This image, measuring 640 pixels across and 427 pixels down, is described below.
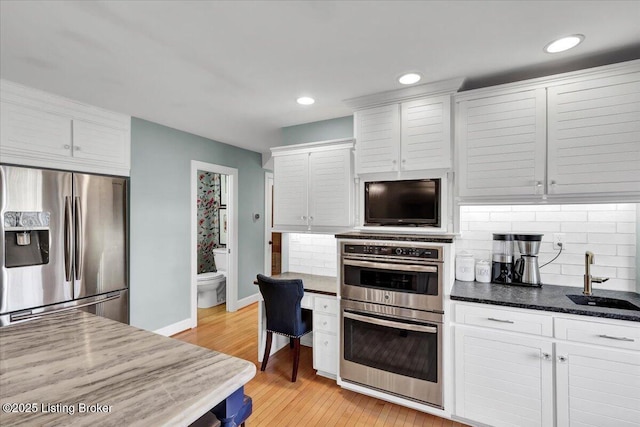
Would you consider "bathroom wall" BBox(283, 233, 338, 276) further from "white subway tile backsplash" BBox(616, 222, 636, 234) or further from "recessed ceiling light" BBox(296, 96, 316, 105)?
"white subway tile backsplash" BBox(616, 222, 636, 234)

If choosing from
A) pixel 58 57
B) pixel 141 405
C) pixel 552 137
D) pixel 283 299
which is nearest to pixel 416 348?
pixel 283 299

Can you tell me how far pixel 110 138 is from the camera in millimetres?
3002

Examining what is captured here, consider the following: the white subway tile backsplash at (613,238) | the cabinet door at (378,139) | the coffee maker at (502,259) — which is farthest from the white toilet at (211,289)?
the white subway tile backsplash at (613,238)

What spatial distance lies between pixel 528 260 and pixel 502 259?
168 mm

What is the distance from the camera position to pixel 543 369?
71.9 inches

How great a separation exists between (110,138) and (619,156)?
4.12 meters

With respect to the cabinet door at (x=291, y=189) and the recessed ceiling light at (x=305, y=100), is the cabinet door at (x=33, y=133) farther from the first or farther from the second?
the recessed ceiling light at (x=305, y=100)

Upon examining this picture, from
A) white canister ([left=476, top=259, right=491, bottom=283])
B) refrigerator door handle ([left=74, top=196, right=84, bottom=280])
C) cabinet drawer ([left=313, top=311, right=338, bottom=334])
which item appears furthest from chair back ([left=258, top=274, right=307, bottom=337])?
refrigerator door handle ([left=74, top=196, right=84, bottom=280])

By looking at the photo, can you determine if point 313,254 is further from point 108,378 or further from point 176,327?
point 108,378

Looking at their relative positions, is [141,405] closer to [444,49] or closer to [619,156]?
[444,49]

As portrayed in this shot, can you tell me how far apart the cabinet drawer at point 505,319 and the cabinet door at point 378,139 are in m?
1.21

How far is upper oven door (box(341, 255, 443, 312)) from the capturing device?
212 cm

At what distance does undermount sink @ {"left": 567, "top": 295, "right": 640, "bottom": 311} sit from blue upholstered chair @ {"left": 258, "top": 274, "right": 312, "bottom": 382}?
1.92m

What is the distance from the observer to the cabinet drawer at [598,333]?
165 centimetres
